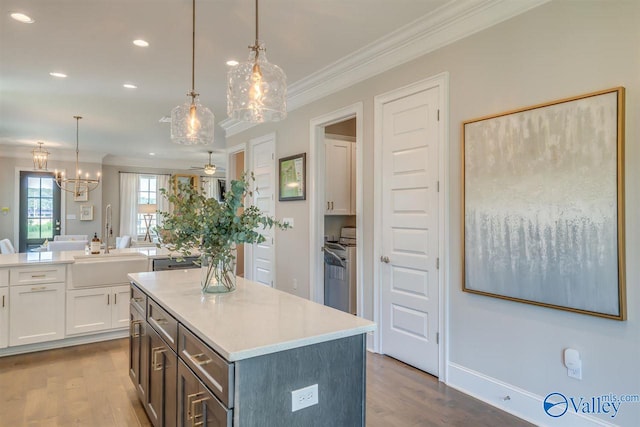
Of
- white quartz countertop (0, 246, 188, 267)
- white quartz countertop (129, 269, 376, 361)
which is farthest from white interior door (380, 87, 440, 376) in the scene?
white quartz countertop (0, 246, 188, 267)

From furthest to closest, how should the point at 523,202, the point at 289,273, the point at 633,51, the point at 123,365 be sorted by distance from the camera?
the point at 289,273, the point at 123,365, the point at 523,202, the point at 633,51

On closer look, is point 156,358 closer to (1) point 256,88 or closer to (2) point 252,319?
(2) point 252,319

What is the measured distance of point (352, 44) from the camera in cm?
329

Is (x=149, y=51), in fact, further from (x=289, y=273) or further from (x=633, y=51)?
(x=633, y=51)

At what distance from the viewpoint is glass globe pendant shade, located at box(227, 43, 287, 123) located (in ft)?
6.73

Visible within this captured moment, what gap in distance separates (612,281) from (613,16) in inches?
53.7

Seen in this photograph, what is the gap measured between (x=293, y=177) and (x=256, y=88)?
8.05ft

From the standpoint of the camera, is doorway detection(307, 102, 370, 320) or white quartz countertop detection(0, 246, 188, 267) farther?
doorway detection(307, 102, 370, 320)

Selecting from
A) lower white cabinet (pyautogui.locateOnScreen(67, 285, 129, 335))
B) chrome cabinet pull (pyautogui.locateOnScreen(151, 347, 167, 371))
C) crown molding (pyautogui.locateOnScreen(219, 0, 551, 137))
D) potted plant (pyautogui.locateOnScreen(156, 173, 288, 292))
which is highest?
crown molding (pyautogui.locateOnScreen(219, 0, 551, 137))

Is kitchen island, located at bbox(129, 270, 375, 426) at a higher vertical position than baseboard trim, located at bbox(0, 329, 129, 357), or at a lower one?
higher

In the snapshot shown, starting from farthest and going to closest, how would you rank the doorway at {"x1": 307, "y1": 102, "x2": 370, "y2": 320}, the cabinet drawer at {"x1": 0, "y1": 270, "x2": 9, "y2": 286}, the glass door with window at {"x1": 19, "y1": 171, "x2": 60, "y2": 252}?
the glass door with window at {"x1": 19, "y1": 171, "x2": 60, "y2": 252} → the doorway at {"x1": 307, "y1": 102, "x2": 370, "y2": 320} → the cabinet drawer at {"x1": 0, "y1": 270, "x2": 9, "y2": 286}

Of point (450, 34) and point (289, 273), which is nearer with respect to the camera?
point (450, 34)

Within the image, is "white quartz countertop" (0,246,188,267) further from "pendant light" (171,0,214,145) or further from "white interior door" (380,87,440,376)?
"white interior door" (380,87,440,376)

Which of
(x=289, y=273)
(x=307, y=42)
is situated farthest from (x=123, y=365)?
(x=307, y=42)
